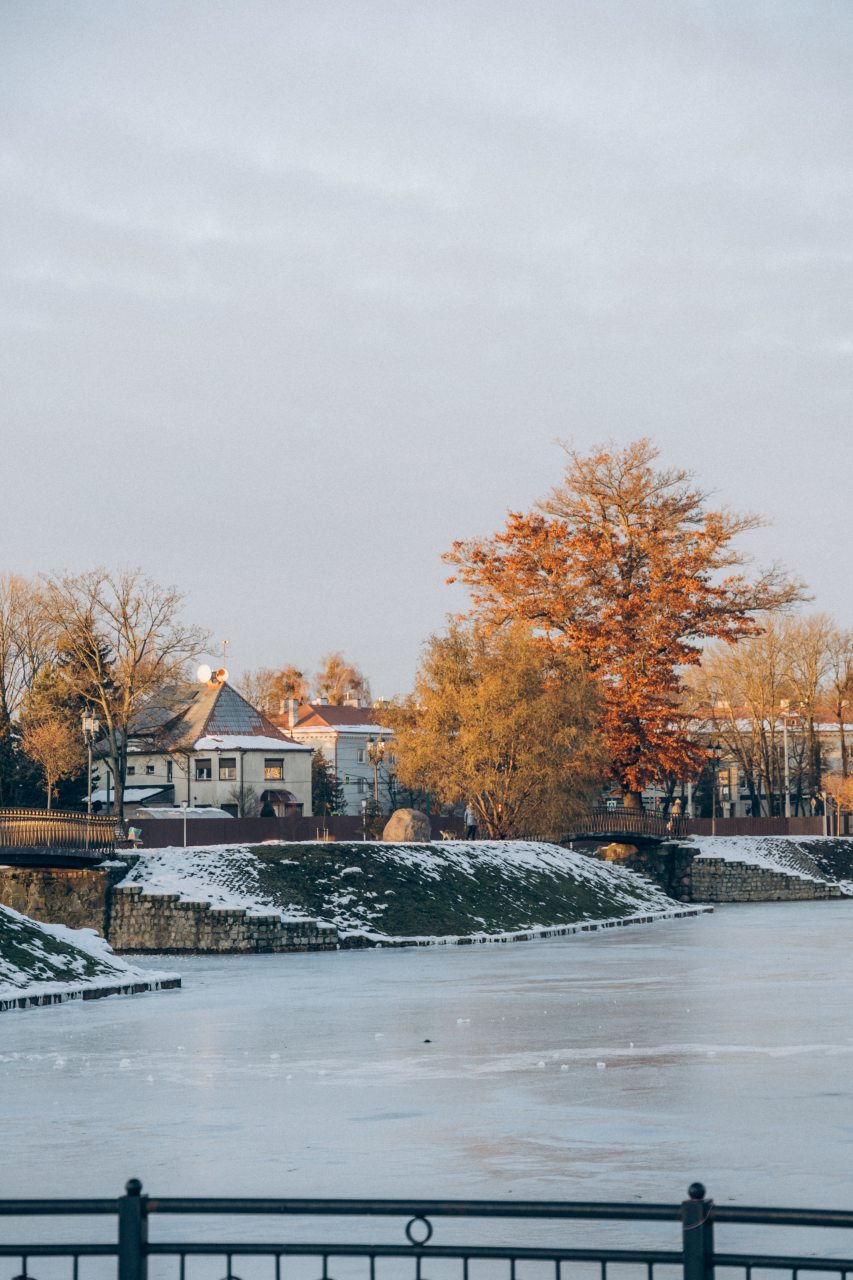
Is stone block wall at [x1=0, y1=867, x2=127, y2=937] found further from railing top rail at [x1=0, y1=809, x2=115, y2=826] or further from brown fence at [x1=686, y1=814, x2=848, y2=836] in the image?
brown fence at [x1=686, y1=814, x2=848, y2=836]

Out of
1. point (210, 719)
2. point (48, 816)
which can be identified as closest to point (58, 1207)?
point (48, 816)

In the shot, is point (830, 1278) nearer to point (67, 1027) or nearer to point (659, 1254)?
point (659, 1254)

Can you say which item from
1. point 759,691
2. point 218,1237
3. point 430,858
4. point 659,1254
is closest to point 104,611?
point 430,858

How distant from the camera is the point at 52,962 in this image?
1180 inches

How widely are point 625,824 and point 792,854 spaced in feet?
37.6

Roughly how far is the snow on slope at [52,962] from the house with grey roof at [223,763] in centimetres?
5651

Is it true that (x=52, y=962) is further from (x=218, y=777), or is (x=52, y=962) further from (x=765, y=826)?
(x=765, y=826)

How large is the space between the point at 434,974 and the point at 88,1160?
20.0 m

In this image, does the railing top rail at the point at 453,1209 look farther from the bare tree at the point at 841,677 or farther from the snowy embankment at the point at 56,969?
the bare tree at the point at 841,677

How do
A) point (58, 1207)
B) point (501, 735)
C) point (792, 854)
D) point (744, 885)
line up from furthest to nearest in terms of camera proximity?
point (792, 854) < point (744, 885) < point (501, 735) < point (58, 1207)

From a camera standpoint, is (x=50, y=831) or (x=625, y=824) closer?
(x=50, y=831)

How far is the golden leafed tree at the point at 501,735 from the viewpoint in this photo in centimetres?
5712

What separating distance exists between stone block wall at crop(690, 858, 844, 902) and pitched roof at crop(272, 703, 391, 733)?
44891 millimetres

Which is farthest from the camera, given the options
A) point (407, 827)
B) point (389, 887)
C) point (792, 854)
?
point (792, 854)
